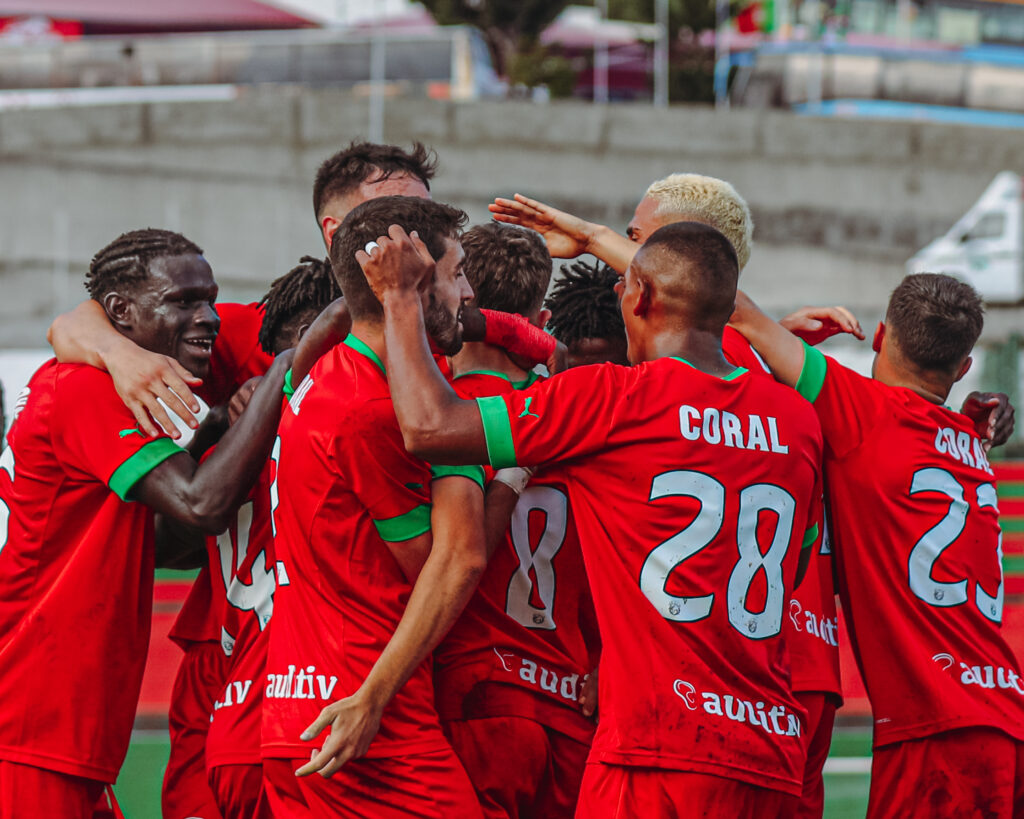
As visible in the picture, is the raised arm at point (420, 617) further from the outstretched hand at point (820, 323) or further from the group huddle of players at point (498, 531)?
the outstretched hand at point (820, 323)

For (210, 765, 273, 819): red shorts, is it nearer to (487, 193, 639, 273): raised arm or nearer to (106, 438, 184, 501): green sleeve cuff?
(106, 438, 184, 501): green sleeve cuff

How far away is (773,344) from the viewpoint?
371cm

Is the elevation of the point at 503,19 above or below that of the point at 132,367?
above

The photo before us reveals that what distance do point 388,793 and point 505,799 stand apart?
0.55 metres

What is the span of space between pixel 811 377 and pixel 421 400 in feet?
4.44

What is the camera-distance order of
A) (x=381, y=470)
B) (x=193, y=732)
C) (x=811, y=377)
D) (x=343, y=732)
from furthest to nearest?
(x=193, y=732)
(x=811, y=377)
(x=381, y=470)
(x=343, y=732)

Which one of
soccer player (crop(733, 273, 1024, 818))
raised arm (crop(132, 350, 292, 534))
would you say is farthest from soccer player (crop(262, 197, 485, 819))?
soccer player (crop(733, 273, 1024, 818))

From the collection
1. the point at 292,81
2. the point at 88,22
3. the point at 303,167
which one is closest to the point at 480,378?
the point at 303,167

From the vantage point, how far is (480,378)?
11.4 feet

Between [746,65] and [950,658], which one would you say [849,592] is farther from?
[746,65]

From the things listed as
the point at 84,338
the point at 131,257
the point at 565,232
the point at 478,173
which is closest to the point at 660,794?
the point at 565,232

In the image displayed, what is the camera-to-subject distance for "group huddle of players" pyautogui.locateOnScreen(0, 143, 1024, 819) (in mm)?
2994

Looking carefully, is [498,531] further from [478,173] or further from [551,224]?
[478,173]

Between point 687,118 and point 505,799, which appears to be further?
point 687,118
